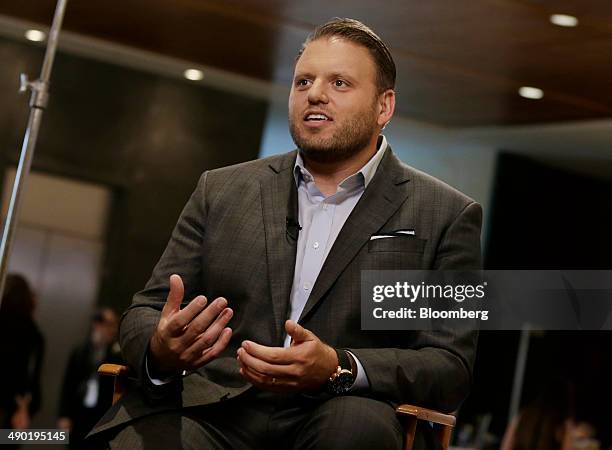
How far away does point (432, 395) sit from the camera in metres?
2.55

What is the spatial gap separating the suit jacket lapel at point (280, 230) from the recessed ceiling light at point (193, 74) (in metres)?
5.93

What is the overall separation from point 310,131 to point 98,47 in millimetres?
5901

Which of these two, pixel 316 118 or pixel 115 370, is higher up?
pixel 316 118

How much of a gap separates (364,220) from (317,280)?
0.67 feet

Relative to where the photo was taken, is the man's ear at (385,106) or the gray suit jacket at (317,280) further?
the man's ear at (385,106)

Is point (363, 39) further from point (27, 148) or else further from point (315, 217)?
point (27, 148)

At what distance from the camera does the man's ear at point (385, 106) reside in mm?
2928

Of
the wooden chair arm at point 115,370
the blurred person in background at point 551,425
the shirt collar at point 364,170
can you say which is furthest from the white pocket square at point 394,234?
the blurred person in background at point 551,425

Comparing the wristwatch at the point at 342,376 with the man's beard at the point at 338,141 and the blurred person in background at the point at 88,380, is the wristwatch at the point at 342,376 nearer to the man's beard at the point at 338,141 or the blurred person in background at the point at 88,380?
the man's beard at the point at 338,141

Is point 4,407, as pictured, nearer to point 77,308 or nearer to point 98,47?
point 77,308

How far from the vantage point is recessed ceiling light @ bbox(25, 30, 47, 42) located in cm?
801

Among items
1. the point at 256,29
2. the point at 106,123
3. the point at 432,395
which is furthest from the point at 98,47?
the point at 432,395

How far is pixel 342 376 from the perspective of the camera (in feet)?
7.86

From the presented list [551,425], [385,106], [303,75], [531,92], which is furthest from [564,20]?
[303,75]
